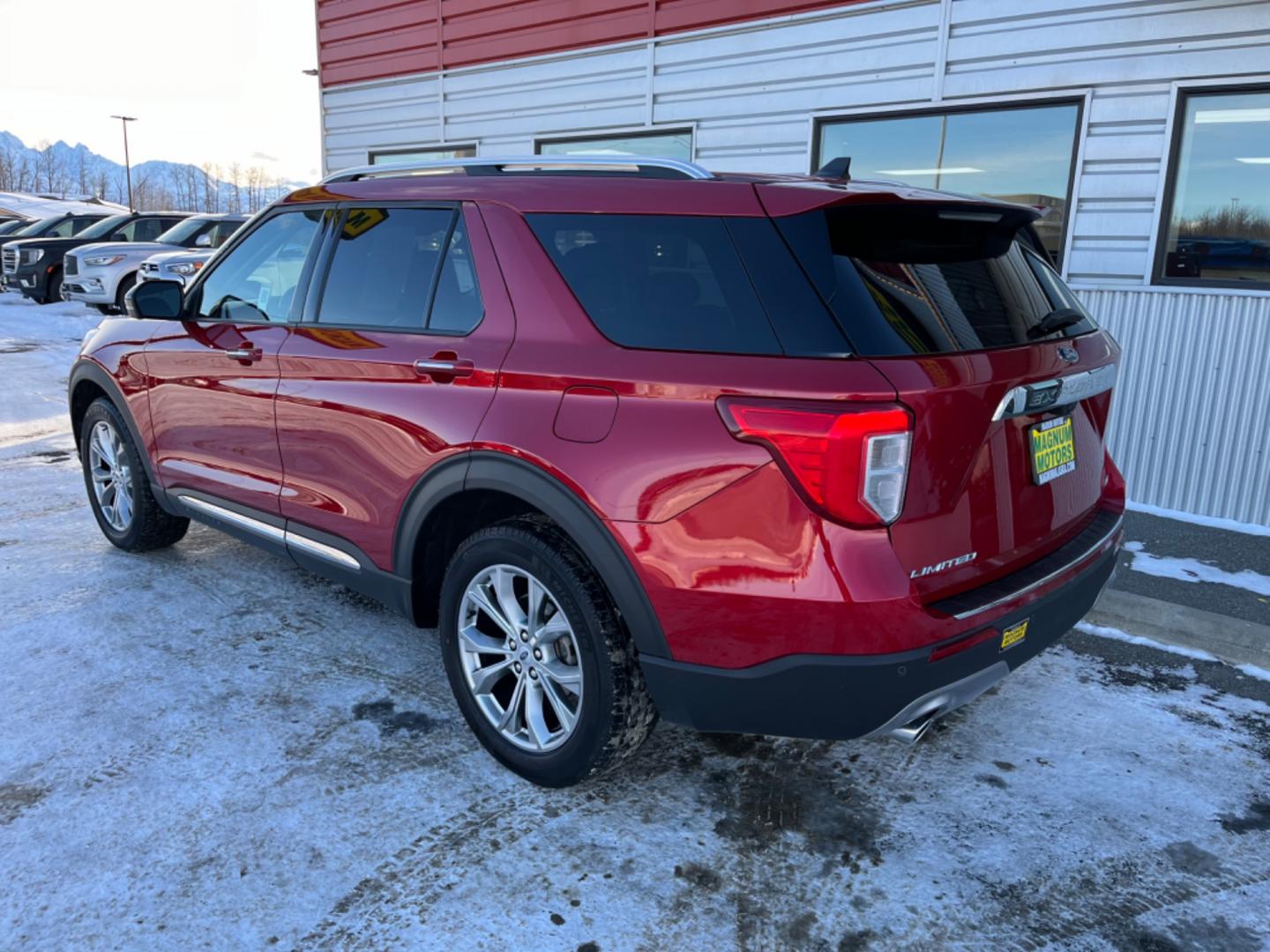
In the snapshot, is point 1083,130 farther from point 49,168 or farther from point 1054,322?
point 49,168

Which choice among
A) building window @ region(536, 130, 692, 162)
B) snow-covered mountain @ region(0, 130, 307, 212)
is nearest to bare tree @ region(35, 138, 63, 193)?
snow-covered mountain @ region(0, 130, 307, 212)

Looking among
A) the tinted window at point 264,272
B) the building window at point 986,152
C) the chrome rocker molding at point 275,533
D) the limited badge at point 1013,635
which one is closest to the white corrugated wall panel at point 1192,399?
the building window at point 986,152

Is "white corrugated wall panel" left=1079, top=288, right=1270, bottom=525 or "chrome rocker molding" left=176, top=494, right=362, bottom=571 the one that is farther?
"white corrugated wall panel" left=1079, top=288, right=1270, bottom=525

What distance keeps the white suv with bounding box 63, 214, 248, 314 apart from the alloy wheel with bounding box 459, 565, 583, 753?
485 inches

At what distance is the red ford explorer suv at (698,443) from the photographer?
2.14 metres

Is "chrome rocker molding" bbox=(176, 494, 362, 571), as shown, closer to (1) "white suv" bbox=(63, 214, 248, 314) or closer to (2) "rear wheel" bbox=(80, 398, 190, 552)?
(2) "rear wheel" bbox=(80, 398, 190, 552)

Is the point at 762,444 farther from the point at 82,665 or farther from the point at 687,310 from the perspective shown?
the point at 82,665

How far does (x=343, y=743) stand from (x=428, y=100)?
8.82 m

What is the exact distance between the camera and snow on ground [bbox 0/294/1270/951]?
7.37ft

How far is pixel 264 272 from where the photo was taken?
3832mm

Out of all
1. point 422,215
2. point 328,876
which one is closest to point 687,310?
point 422,215

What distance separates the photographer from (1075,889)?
238cm

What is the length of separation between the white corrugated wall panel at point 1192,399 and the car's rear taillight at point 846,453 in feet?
14.3

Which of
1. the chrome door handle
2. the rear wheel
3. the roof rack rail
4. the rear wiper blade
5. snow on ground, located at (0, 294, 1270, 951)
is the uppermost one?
the roof rack rail
